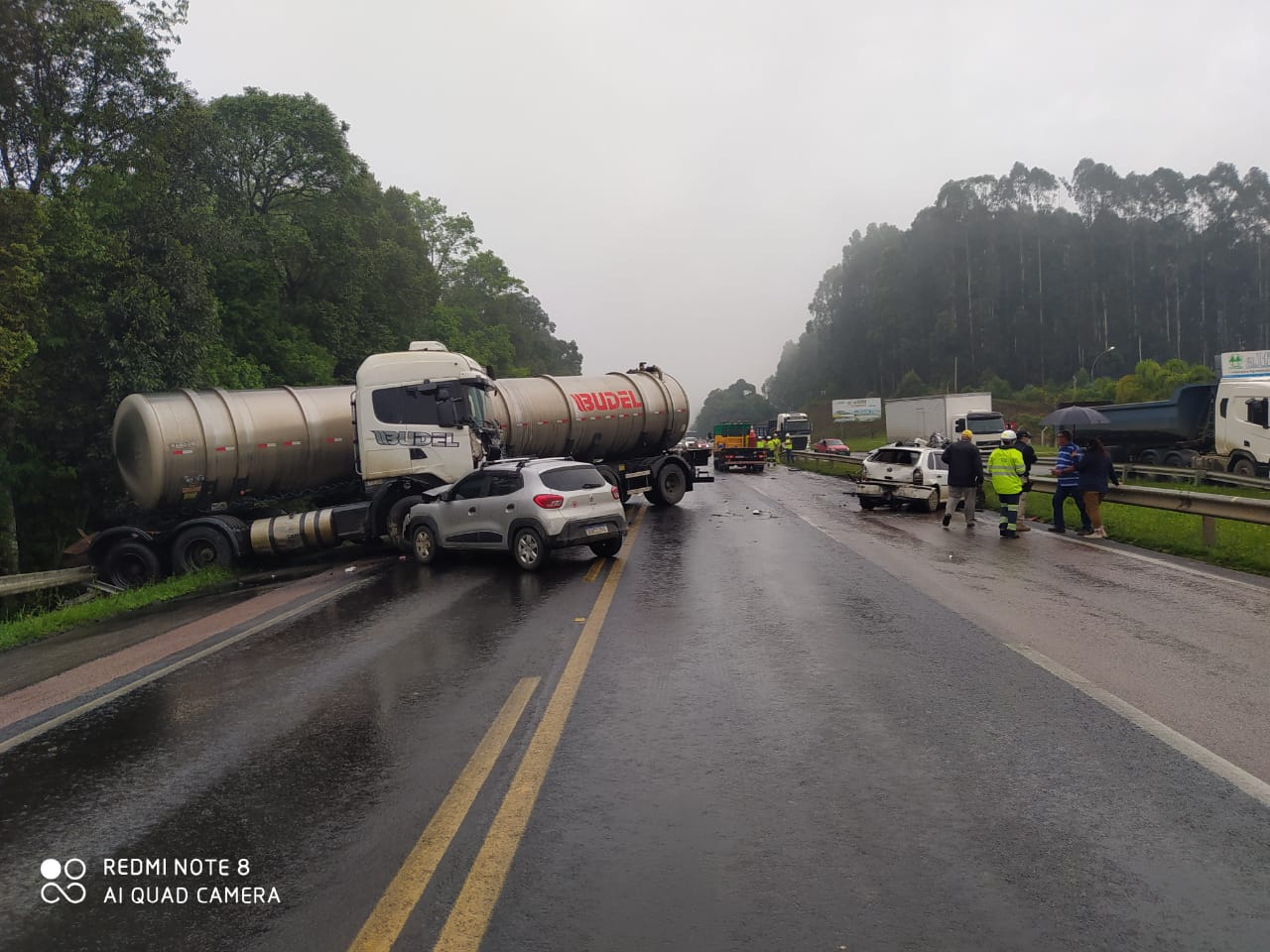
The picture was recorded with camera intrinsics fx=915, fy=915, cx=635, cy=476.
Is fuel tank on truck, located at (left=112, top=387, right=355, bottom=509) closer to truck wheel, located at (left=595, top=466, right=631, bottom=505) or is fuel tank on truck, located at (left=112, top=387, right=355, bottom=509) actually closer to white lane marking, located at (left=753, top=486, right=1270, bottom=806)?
truck wheel, located at (left=595, top=466, right=631, bottom=505)

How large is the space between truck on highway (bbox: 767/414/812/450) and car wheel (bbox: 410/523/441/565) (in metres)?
50.9

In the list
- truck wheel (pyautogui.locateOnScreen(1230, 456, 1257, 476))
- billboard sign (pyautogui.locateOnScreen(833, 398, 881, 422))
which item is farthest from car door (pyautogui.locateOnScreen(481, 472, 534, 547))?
billboard sign (pyautogui.locateOnScreen(833, 398, 881, 422))

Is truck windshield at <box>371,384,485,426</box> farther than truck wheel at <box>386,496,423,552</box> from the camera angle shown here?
Yes

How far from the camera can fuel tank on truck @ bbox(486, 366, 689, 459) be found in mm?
21750

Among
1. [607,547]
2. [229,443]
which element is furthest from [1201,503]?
[229,443]

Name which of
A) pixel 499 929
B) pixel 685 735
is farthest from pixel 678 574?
pixel 499 929

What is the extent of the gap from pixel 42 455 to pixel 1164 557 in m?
23.1

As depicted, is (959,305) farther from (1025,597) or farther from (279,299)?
(1025,597)

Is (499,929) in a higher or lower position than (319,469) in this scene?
lower

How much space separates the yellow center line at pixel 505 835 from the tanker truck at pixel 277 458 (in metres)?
10.7

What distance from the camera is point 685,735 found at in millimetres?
5719

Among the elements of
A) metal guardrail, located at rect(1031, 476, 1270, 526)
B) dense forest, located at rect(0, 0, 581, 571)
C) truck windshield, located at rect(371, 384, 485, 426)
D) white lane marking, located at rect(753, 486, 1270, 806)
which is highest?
dense forest, located at rect(0, 0, 581, 571)

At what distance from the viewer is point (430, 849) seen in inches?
165

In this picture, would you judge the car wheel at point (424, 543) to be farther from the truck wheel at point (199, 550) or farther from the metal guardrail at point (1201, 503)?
the metal guardrail at point (1201, 503)
